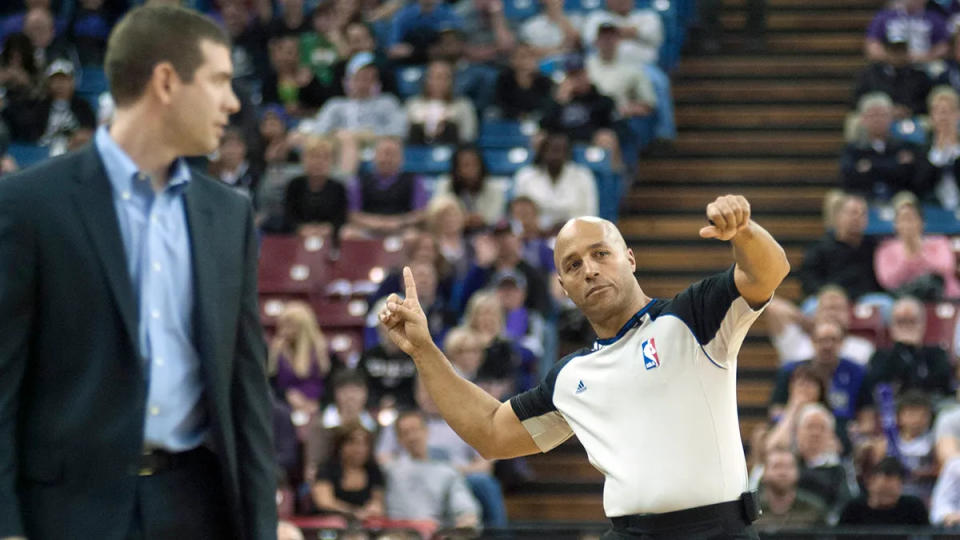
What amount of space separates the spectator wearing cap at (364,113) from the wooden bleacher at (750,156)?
215 cm

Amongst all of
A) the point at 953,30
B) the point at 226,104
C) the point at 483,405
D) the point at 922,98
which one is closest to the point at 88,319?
the point at 226,104

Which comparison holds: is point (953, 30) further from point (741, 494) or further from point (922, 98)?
point (741, 494)

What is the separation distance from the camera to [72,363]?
133 inches

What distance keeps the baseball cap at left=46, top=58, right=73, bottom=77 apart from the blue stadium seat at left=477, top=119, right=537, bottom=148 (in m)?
3.82

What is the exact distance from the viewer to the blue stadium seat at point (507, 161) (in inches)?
495

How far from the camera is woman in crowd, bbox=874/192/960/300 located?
35.8ft

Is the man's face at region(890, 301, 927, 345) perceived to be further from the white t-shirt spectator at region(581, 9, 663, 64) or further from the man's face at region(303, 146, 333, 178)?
the man's face at region(303, 146, 333, 178)

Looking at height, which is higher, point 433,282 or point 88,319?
point 88,319

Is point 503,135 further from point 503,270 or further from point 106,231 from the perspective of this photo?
point 106,231

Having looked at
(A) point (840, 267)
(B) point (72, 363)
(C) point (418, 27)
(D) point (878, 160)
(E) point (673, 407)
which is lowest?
(A) point (840, 267)

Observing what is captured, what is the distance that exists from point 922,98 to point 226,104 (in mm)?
10341

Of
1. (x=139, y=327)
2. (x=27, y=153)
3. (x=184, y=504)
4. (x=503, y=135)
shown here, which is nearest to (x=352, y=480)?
(x=503, y=135)

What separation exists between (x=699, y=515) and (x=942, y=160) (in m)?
8.15

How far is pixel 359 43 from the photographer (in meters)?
14.2
